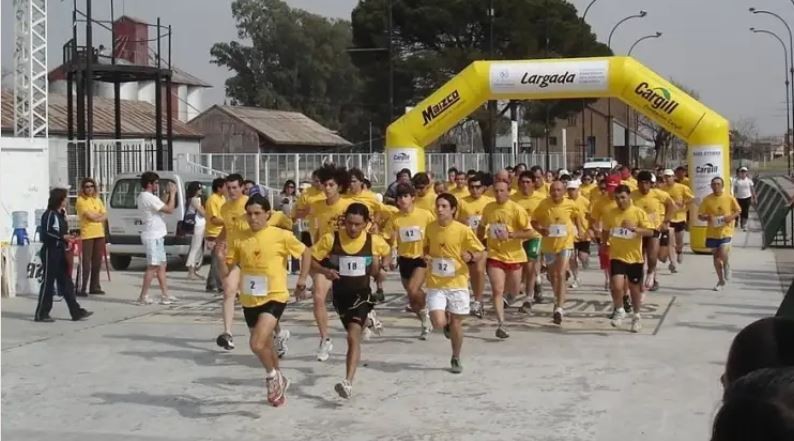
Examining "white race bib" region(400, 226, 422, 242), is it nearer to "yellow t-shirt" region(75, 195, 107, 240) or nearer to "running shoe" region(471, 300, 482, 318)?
"running shoe" region(471, 300, 482, 318)

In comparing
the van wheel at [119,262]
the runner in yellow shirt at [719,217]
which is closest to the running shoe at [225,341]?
the runner in yellow shirt at [719,217]

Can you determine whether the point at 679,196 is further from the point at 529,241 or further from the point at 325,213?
the point at 325,213

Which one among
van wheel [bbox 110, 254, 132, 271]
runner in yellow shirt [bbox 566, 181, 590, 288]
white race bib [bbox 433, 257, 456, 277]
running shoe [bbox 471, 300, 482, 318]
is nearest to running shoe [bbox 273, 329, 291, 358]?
white race bib [bbox 433, 257, 456, 277]

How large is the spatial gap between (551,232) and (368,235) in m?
3.89

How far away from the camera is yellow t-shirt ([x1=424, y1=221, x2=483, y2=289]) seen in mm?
9477

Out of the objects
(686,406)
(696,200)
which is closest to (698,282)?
(696,200)

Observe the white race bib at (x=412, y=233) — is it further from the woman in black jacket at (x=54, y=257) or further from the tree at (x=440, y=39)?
the tree at (x=440, y=39)

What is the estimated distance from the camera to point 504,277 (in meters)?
11.5

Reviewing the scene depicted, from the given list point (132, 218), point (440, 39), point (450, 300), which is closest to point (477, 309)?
Result: point (450, 300)

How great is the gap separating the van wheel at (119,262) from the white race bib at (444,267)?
439 inches

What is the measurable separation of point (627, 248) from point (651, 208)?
6.16 feet

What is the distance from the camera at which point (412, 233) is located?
11281 mm

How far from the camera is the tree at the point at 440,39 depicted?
5491 centimetres

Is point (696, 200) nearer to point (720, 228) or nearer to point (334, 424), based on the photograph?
point (720, 228)
